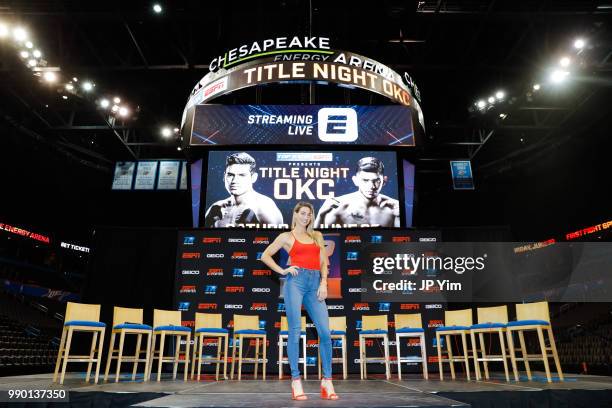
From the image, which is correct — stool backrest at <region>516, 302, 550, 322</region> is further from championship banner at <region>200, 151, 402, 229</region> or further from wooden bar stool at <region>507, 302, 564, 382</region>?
championship banner at <region>200, 151, 402, 229</region>

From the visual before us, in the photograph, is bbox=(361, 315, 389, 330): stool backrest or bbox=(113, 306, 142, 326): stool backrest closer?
bbox=(113, 306, 142, 326): stool backrest

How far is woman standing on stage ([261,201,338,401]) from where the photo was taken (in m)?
2.94

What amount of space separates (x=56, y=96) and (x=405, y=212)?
11362 millimetres

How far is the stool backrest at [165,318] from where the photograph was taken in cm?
597

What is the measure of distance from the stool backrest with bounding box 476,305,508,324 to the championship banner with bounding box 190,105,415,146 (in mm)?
4281

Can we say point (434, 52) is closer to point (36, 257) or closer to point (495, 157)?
point (495, 157)

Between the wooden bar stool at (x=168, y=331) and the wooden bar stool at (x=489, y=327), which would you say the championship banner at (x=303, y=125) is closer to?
the wooden bar stool at (x=168, y=331)

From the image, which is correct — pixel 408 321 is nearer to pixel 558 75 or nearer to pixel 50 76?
pixel 558 75

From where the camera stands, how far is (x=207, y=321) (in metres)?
6.41

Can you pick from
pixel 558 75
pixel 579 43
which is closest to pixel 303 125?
pixel 558 75

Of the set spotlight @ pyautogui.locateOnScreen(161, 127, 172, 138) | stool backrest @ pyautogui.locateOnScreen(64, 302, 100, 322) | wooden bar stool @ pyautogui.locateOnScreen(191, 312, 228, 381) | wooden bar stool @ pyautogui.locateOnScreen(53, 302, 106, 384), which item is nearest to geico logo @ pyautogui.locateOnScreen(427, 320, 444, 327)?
wooden bar stool @ pyautogui.locateOnScreen(191, 312, 228, 381)

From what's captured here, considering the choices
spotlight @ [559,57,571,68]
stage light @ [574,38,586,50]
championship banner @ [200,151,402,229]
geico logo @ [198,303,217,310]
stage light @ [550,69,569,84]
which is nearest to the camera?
geico logo @ [198,303,217,310]

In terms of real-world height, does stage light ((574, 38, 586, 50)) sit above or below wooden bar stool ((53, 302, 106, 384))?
above

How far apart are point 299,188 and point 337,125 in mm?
1666
